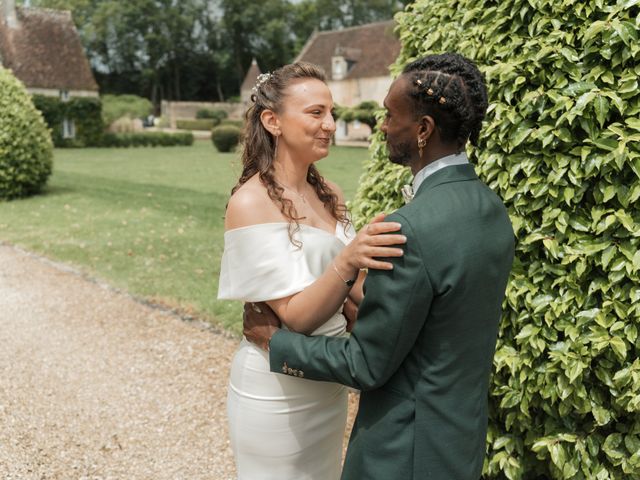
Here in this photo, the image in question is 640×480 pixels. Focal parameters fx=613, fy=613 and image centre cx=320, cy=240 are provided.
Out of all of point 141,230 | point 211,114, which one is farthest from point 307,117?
point 211,114

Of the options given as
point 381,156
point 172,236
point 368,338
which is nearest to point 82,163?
point 172,236

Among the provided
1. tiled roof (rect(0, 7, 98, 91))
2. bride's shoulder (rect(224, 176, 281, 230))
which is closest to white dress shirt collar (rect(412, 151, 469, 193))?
bride's shoulder (rect(224, 176, 281, 230))

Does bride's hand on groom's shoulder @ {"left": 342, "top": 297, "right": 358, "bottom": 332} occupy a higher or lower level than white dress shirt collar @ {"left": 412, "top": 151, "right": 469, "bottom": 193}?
lower

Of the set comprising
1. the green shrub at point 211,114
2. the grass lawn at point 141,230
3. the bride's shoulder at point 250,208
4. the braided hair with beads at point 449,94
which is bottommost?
the grass lawn at point 141,230

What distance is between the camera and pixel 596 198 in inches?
111

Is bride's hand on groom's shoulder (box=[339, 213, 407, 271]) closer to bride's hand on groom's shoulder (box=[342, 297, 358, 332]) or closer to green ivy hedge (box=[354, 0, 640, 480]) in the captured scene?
bride's hand on groom's shoulder (box=[342, 297, 358, 332])

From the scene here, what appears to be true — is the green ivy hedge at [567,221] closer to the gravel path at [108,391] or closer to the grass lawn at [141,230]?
the grass lawn at [141,230]

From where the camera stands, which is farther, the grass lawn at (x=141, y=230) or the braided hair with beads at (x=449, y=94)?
the grass lawn at (x=141, y=230)

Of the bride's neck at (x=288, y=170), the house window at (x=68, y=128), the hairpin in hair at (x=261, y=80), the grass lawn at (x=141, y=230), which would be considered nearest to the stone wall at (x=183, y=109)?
the house window at (x=68, y=128)

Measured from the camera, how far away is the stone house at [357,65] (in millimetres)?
53906

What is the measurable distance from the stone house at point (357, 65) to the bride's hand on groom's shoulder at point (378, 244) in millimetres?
50705

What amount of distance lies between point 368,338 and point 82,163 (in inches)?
1202

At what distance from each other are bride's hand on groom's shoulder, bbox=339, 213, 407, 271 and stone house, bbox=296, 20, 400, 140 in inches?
1996

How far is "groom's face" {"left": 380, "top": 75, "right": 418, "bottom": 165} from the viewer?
6.03 ft
